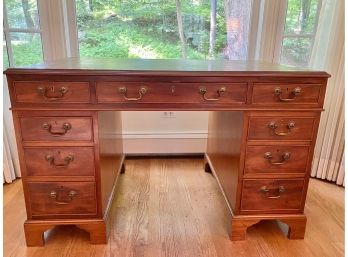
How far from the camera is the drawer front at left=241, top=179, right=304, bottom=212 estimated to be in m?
1.29

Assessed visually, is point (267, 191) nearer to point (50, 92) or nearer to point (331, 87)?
point (331, 87)

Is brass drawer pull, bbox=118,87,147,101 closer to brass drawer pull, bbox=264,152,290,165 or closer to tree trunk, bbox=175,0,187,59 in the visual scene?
brass drawer pull, bbox=264,152,290,165

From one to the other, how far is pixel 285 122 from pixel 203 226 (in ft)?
2.25

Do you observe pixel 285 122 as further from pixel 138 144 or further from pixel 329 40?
pixel 138 144

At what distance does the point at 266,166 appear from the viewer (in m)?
1.26

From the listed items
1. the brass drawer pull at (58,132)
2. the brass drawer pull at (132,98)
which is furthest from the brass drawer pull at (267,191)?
the brass drawer pull at (58,132)

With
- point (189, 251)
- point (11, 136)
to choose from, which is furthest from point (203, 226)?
point (11, 136)

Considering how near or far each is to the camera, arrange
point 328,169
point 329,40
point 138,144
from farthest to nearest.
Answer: point 138,144 → point 328,169 → point 329,40

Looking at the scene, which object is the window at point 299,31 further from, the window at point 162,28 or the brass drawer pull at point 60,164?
the brass drawer pull at point 60,164

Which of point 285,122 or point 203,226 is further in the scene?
point 203,226

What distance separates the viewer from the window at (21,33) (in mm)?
1774

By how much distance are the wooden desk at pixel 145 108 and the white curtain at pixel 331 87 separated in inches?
28.4

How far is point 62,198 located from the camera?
1.25m

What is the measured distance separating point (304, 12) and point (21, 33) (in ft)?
6.28
